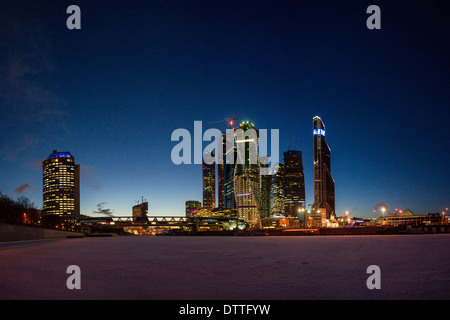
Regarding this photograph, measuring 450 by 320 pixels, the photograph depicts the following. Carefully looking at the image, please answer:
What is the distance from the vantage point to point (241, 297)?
472 inches

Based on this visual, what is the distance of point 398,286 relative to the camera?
13961 millimetres
